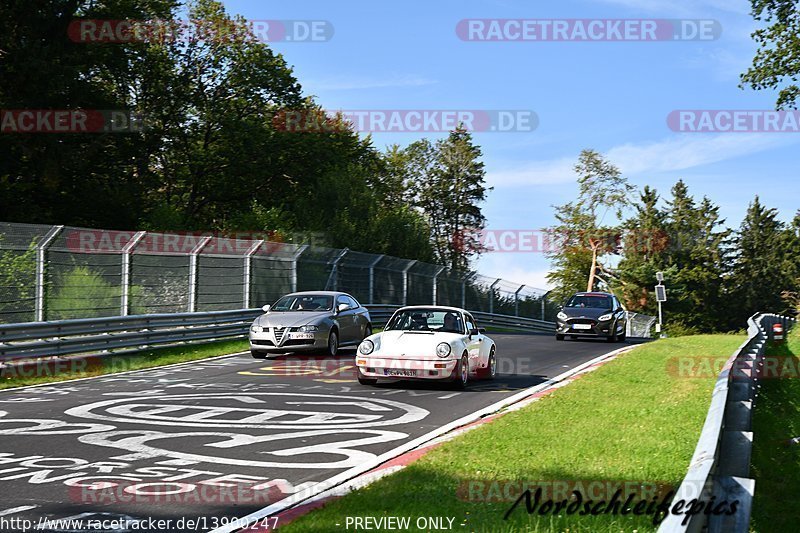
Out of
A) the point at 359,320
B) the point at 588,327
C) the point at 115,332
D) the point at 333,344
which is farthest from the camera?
the point at 588,327

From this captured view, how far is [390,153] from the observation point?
280ft

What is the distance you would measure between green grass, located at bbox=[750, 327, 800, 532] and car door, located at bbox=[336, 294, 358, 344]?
891cm

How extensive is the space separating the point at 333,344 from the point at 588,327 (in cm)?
1064

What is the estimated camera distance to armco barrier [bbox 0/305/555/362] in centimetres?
1595

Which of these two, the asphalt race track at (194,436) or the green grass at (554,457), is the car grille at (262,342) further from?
the green grass at (554,457)

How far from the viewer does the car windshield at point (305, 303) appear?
20.0m

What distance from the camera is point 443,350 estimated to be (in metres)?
13.5

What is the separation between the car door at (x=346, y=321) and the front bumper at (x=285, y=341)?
1288 mm

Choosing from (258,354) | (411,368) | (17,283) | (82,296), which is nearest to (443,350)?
(411,368)

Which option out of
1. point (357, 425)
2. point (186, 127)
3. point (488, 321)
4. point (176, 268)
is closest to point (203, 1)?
A: point (186, 127)

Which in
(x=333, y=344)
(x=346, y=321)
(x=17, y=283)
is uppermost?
(x=17, y=283)

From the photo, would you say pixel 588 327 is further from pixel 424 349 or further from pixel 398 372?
pixel 398 372

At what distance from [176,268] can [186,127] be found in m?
31.9

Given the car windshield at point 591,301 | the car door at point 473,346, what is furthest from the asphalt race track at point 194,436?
the car windshield at point 591,301
